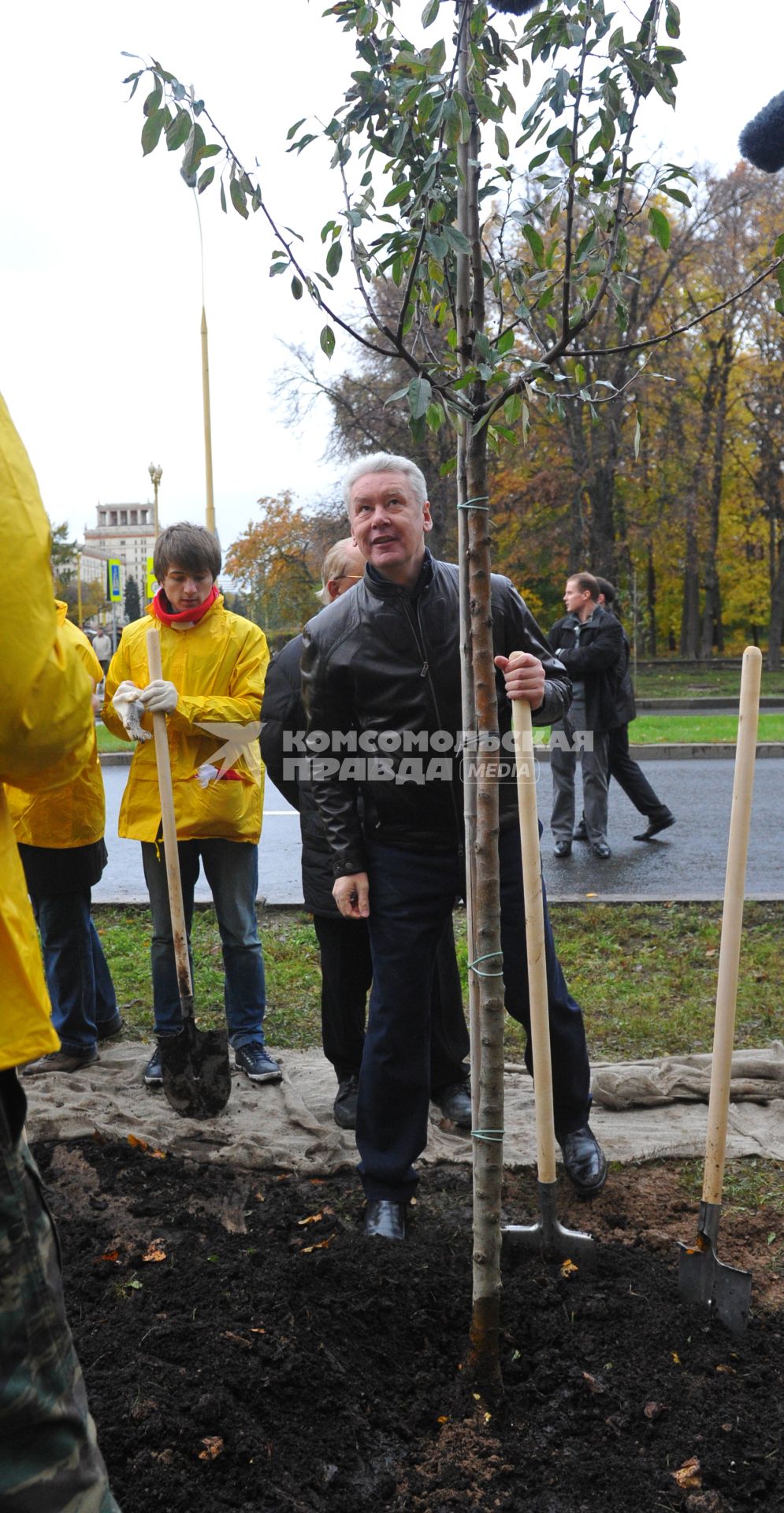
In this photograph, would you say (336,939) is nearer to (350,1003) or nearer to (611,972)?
(350,1003)

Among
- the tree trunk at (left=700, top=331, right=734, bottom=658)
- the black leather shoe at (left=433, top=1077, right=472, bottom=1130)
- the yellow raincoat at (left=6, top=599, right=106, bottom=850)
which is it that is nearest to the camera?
the black leather shoe at (left=433, top=1077, right=472, bottom=1130)

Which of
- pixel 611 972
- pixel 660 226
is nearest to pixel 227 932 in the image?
pixel 611 972

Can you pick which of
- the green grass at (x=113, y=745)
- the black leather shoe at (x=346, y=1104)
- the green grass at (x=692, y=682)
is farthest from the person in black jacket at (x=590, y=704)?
the green grass at (x=692, y=682)

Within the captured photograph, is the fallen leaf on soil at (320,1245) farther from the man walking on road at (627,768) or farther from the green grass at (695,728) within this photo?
the green grass at (695,728)

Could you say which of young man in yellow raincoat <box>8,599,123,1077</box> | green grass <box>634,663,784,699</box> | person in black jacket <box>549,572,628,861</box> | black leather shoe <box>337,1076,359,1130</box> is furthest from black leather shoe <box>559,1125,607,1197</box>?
green grass <box>634,663,784,699</box>

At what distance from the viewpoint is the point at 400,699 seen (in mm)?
3172

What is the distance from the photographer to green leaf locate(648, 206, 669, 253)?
2066mm

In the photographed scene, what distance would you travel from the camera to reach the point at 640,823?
31.9ft

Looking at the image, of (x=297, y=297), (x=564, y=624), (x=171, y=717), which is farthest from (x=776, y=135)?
(x=564, y=624)

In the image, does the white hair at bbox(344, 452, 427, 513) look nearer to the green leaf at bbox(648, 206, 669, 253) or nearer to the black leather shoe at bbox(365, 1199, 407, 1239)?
the green leaf at bbox(648, 206, 669, 253)

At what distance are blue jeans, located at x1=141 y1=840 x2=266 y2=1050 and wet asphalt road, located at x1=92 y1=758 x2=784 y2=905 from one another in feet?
7.29

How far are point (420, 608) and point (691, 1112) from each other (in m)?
2.00

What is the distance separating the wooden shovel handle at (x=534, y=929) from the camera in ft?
8.40

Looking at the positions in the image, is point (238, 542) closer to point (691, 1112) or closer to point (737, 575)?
point (737, 575)
